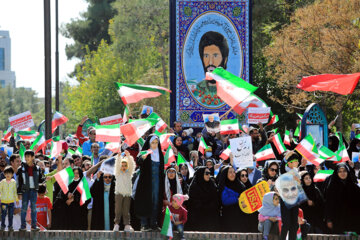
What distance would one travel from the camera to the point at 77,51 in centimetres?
5275

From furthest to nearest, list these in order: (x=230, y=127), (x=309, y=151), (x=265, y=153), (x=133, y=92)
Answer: (x=230, y=127)
(x=133, y=92)
(x=265, y=153)
(x=309, y=151)

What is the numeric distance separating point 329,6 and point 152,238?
573 inches

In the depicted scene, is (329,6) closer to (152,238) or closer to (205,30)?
(205,30)

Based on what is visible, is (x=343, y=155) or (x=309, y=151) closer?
(x=309, y=151)

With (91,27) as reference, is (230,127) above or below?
below

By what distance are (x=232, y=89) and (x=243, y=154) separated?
1.63 m

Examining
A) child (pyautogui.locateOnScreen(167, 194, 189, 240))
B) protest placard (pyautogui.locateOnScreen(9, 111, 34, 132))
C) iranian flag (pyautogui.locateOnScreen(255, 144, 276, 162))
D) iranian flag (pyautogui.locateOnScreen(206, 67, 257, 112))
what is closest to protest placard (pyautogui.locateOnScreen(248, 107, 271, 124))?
iranian flag (pyautogui.locateOnScreen(206, 67, 257, 112))

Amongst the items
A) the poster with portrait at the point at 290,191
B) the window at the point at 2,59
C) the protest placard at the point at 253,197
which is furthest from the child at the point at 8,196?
the window at the point at 2,59

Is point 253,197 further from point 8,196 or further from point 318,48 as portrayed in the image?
point 318,48

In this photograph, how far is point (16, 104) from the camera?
11500 cm

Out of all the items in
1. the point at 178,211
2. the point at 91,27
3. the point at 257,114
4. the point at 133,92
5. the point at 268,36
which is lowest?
the point at 178,211

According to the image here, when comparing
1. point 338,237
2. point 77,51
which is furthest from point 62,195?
point 77,51

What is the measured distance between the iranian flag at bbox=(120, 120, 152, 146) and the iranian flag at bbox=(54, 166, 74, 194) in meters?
1.07

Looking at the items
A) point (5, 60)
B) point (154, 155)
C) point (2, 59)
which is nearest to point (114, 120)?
point (154, 155)
